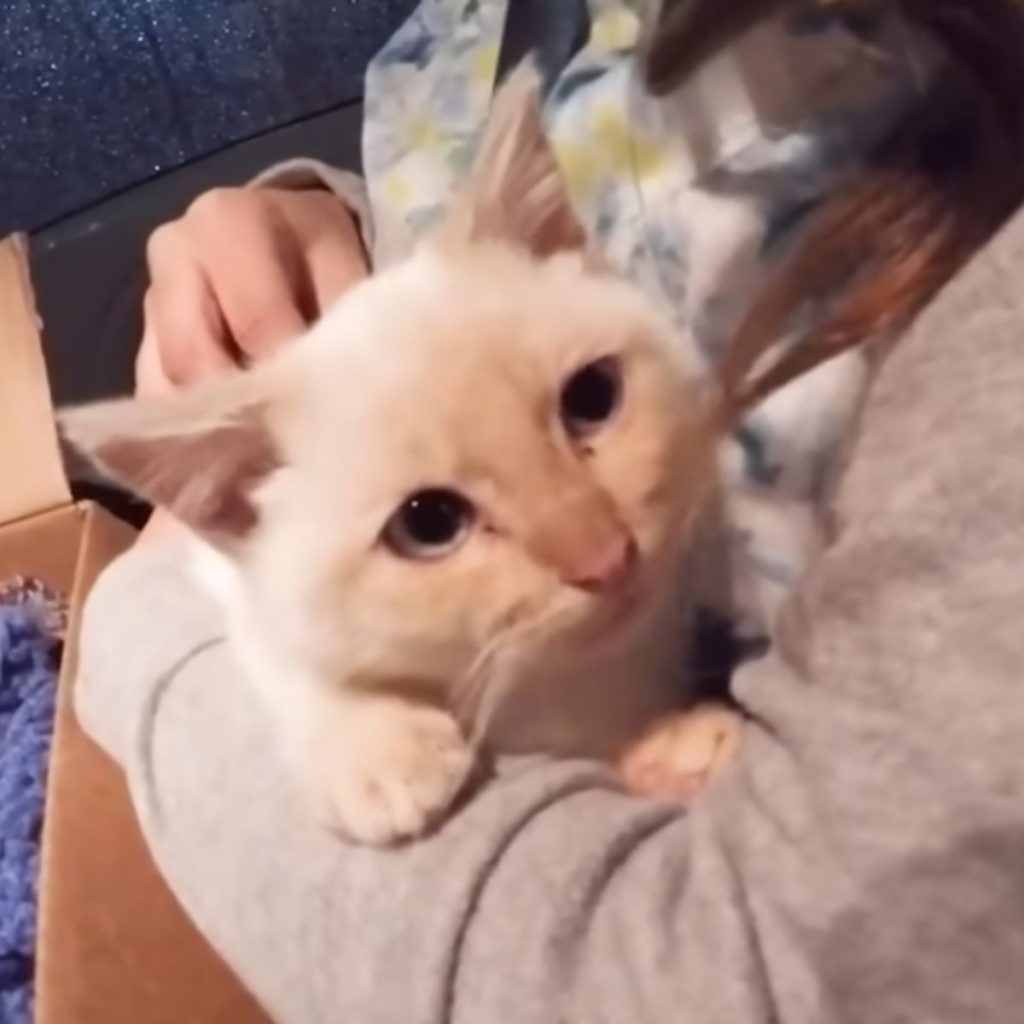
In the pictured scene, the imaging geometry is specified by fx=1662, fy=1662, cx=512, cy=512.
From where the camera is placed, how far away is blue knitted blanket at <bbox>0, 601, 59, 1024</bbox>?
2.90ft

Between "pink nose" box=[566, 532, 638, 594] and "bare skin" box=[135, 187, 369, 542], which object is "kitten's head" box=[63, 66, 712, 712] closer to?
"pink nose" box=[566, 532, 638, 594]

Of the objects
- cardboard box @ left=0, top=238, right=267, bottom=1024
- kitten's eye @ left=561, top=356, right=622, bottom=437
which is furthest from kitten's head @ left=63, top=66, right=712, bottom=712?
cardboard box @ left=0, top=238, right=267, bottom=1024

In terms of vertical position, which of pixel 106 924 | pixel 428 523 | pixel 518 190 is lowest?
pixel 106 924

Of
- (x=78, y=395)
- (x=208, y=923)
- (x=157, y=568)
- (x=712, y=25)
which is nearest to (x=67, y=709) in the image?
(x=157, y=568)

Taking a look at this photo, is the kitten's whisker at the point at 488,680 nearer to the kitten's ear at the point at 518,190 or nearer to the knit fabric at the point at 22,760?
the kitten's ear at the point at 518,190

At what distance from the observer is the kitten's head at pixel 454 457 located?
1.99ft

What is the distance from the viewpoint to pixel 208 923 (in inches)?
27.1

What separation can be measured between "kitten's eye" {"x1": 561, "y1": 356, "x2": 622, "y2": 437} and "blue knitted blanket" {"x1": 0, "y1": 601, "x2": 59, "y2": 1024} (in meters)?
0.45

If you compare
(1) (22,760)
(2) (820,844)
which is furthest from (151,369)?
(2) (820,844)

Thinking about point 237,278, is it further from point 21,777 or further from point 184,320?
point 21,777

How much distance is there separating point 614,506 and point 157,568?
322 millimetres

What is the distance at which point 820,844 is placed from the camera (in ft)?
1.61

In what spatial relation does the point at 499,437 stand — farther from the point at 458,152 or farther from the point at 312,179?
the point at 312,179

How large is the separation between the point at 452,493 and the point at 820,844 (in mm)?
197
